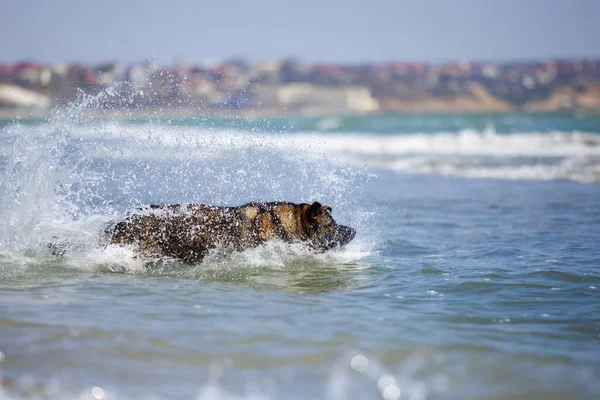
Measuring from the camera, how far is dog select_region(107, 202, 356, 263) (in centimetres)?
605

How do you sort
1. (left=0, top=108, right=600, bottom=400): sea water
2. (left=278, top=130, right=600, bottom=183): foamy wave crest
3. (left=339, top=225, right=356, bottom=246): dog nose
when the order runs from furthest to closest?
(left=278, top=130, right=600, bottom=183): foamy wave crest < (left=339, top=225, right=356, bottom=246): dog nose < (left=0, top=108, right=600, bottom=400): sea water

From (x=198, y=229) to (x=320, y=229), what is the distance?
121 cm

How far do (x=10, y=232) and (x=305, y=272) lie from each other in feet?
10.4

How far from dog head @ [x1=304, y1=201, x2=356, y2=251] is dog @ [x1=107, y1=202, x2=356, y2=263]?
0.17 metres

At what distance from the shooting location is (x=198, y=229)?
19.9ft

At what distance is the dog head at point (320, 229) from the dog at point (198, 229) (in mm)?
173

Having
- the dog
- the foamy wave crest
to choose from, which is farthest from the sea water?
the foamy wave crest

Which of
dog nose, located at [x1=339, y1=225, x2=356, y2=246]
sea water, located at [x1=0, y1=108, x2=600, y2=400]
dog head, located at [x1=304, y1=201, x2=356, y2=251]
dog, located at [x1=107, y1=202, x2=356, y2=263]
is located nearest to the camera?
sea water, located at [x1=0, y1=108, x2=600, y2=400]

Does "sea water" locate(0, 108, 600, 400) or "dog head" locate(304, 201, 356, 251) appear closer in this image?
"sea water" locate(0, 108, 600, 400)

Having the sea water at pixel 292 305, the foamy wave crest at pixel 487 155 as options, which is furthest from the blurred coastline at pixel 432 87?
the sea water at pixel 292 305

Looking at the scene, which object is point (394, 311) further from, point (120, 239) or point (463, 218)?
point (463, 218)

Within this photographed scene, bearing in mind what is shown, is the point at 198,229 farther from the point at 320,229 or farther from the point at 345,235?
the point at 345,235

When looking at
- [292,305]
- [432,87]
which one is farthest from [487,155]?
[432,87]

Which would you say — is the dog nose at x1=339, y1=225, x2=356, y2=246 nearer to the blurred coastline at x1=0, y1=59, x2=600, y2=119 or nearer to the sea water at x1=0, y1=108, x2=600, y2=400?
the sea water at x1=0, y1=108, x2=600, y2=400
